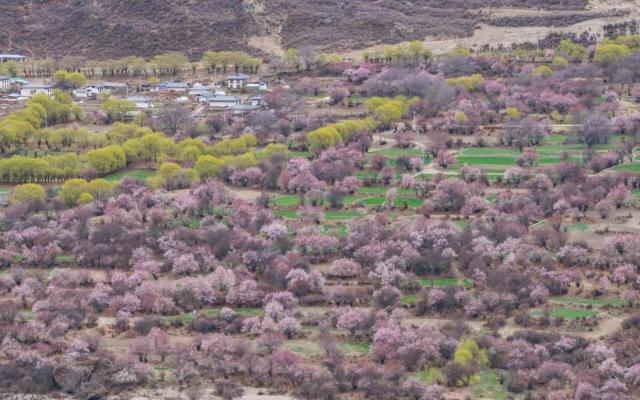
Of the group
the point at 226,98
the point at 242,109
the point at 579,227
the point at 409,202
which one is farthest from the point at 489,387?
the point at 226,98

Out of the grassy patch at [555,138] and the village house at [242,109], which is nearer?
the grassy patch at [555,138]

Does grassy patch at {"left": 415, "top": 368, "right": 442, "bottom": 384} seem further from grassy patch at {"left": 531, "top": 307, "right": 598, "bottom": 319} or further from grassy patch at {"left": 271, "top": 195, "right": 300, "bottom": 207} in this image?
grassy patch at {"left": 271, "top": 195, "right": 300, "bottom": 207}

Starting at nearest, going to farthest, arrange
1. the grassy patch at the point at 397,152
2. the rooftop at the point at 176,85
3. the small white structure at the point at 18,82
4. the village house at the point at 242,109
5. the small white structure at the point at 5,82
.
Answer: the grassy patch at the point at 397,152
the village house at the point at 242,109
the rooftop at the point at 176,85
the small white structure at the point at 5,82
the small white structure at the point at 18,82

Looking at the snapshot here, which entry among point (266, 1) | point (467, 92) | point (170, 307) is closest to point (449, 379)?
point (170, 307)

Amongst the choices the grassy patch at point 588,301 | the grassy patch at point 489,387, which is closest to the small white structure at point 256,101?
the grassy patch at point 588,301

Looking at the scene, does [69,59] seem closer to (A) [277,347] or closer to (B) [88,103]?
(B) [88,103]

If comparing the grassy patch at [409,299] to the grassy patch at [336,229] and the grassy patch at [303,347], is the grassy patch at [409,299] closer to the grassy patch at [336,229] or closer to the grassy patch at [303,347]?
the grassy patch at [303,347]

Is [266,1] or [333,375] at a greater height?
[266,1]
